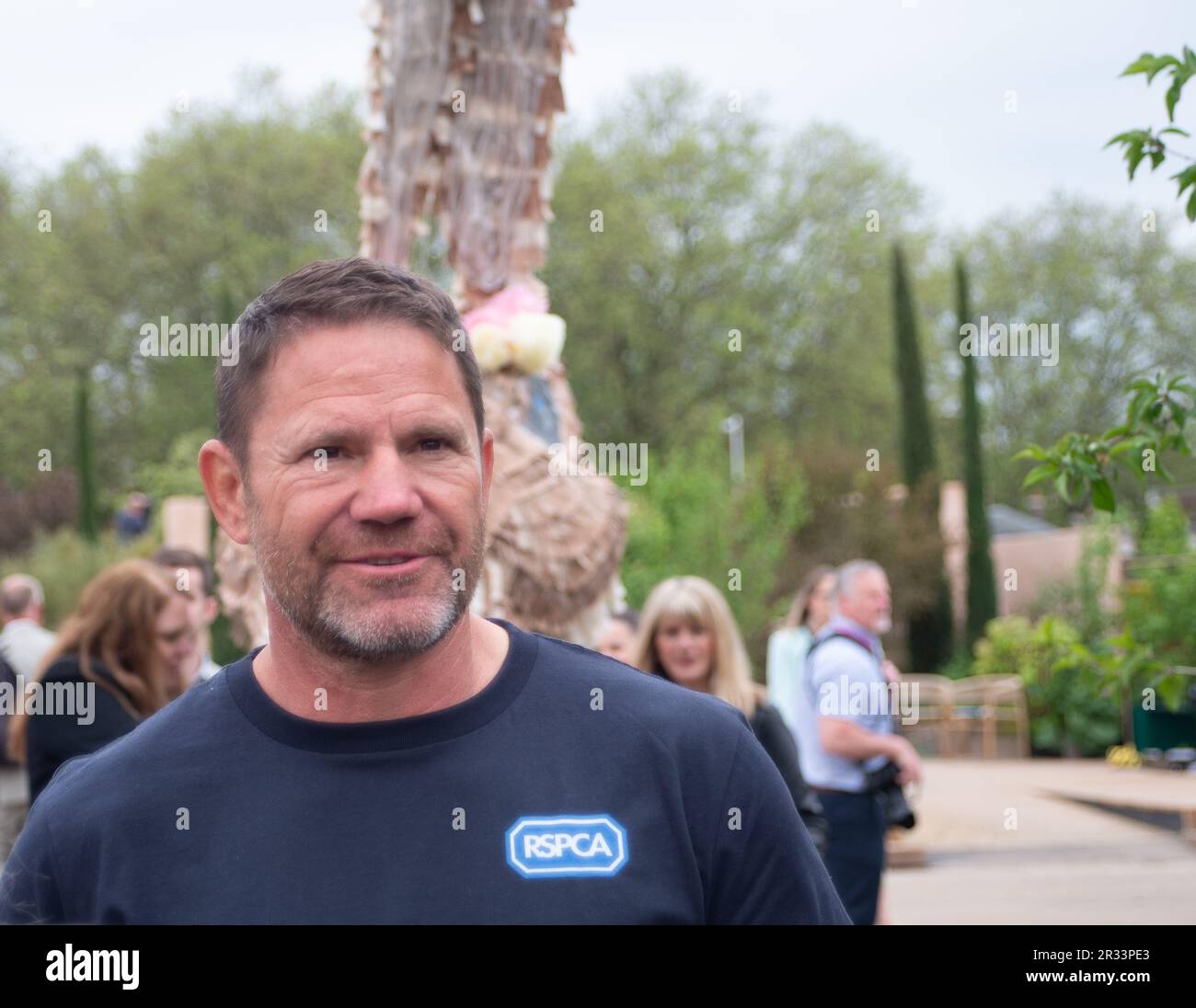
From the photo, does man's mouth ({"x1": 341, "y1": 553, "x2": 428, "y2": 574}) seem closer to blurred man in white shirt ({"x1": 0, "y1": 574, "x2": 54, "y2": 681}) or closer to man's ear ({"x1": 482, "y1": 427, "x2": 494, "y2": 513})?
man's ear ({"x1": 482, "y1": 427, "x2": 494, "y2": 513})

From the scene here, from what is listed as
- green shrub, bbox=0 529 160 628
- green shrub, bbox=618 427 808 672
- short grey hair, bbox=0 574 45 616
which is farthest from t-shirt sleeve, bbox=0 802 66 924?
green shrub, bbox=0 529 160 628

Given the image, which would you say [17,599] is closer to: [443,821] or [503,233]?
[503,233]

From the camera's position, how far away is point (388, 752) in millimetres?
1719

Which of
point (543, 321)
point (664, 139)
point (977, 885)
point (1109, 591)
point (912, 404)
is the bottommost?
point (977, 885)

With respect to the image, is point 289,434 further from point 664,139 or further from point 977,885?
Result: point 664,139

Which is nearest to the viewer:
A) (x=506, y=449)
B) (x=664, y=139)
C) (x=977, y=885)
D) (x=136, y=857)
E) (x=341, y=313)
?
(x=136, y=857)

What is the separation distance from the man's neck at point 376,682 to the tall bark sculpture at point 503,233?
7.25 feet

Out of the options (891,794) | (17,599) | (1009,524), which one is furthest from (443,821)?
(1009,524)

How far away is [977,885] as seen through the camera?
9.89 metres

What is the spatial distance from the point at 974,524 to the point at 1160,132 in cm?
2491

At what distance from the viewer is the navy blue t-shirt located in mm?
1646

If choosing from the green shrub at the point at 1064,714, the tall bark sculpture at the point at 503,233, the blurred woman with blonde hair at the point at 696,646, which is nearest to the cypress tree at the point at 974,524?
the green shrub at the point at 1064,714

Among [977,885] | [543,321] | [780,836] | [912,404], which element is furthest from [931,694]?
[780,836]
